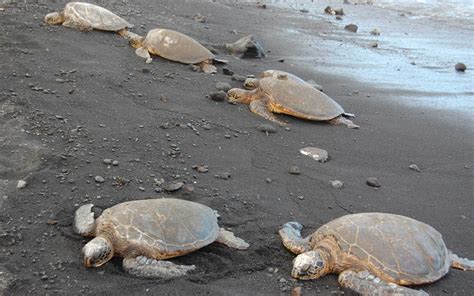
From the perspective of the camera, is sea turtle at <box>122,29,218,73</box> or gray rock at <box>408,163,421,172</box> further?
sea turtle at <box>122,29,218,73</box>

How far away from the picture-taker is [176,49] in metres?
7.01

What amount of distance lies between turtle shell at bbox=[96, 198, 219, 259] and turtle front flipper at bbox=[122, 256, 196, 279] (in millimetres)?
60

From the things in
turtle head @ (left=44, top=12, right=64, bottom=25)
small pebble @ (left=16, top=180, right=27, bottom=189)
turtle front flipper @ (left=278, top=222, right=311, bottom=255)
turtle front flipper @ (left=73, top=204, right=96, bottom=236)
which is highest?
turtle head @ (left=44, top=12, right=64, bottom=25)

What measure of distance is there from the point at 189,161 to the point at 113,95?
5.11ft

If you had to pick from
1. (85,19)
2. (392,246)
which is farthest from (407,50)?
(392,246)

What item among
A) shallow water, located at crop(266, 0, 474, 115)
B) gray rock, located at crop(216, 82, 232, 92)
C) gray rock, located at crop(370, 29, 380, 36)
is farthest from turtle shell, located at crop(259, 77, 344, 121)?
gray rock, located at crop(370, 29, 380, 36)

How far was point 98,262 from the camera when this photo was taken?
292 centimetres

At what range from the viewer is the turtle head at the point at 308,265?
3062 millimetres

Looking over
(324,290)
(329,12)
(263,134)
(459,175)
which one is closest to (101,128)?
(263,134)

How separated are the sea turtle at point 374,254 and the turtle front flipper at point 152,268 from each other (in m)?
0.75

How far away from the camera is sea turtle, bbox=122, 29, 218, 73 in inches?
273

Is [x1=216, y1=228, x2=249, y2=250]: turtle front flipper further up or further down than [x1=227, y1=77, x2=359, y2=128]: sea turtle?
further down

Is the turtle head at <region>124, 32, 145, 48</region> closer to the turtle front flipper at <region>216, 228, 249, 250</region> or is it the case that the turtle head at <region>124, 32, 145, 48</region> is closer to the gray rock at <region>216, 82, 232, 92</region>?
the gray rock at <region>216, 82, 232, 92</region>

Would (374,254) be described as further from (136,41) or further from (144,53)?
(136,41)
